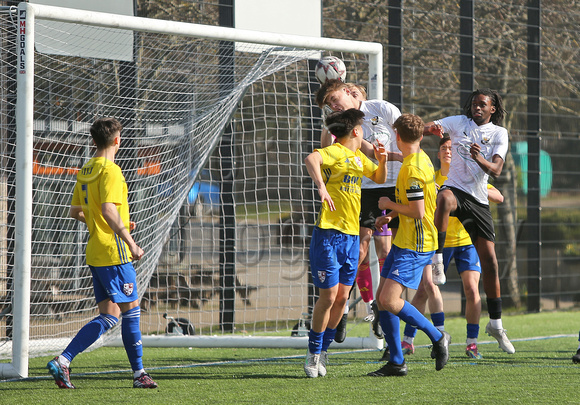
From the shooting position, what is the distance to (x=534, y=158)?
30.8 ft

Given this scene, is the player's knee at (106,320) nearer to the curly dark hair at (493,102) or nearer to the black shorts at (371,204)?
A: the black shorts at (371,204)

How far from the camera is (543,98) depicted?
Result: 10.0 meters

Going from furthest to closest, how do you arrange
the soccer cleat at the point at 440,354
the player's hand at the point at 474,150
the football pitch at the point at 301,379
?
the player's hand at the point at 474,150 → the soccer cleat at the point at 440,354 → the football pitch at the point at 301,379

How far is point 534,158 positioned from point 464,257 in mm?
4247

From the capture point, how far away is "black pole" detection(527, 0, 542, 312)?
368 inches

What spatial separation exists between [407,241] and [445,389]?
3.04 ft

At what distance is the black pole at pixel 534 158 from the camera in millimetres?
9344

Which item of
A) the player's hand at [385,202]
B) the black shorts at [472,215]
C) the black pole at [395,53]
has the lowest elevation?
the black shorts at [472,215]

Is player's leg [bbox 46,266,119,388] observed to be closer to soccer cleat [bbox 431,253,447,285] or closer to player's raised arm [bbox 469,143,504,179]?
soccer cleat [bbox 431,253,447,285]

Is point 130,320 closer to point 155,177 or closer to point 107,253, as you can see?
point 107,253

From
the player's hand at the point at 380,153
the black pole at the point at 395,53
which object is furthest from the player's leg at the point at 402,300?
the black pole at the point at 395,53

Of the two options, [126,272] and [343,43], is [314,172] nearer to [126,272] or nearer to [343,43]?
[126,272]

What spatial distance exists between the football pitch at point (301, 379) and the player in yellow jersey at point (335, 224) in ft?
1.38

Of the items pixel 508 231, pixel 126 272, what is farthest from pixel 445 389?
pixel 508 231
